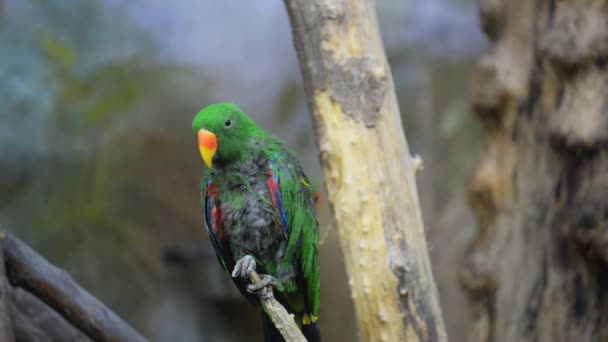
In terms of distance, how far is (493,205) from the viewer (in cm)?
220

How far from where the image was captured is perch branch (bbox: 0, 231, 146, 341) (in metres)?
1.50

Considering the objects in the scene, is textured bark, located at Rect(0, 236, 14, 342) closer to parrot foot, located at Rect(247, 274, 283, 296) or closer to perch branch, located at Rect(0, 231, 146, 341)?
perch branch, located at Rect(0, 231, 146, 341)

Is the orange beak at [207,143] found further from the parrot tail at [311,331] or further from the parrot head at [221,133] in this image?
the parrot tail at [311,331]

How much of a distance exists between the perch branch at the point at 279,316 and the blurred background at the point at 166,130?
1532 mm

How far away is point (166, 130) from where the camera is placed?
3.07 metres

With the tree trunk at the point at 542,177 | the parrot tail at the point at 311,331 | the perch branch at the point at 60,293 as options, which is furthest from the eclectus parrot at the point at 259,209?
the tree trunk at the point at 542,177

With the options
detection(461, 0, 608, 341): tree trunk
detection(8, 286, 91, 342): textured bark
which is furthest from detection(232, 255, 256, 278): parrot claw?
detection(461, 0, 608, 341): tree trunk

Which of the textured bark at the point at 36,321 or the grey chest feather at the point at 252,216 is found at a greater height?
the grey chest feather at the point at 252,216

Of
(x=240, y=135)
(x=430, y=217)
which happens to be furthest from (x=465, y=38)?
(x=240, y=135)

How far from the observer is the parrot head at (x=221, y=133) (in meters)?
1.22

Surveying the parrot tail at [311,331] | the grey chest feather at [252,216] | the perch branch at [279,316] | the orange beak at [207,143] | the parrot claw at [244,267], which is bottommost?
the parrot tail at [311,331]

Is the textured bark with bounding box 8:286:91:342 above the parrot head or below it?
below

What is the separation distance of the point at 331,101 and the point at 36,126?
1.81 m

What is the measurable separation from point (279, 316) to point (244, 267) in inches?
4.5
